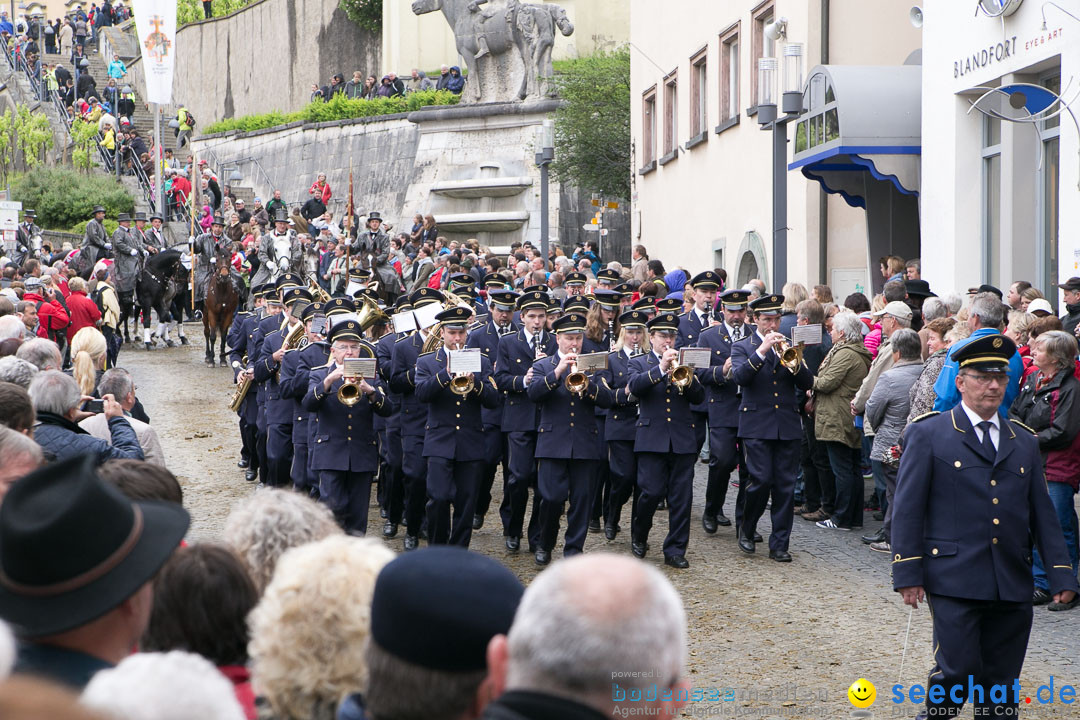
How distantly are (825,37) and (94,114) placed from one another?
3216 centimetres

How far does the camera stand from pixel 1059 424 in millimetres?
8945

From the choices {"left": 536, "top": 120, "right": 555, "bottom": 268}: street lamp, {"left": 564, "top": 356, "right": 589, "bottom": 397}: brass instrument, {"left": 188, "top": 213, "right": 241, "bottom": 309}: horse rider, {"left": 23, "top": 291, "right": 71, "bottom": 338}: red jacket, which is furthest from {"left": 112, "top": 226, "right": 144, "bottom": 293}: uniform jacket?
{"left": 564, "top": 356, "right": 589, "bottom": 397}: brass instrument

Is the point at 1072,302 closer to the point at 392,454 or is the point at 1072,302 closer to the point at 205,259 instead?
the point at 392,454

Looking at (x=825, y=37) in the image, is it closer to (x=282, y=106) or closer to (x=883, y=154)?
(x=883, y=154)

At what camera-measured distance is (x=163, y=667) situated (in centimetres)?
247

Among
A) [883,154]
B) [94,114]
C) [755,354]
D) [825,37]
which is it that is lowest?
[755,354]

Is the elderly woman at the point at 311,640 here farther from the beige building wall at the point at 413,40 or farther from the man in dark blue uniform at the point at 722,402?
the beige building wall at the point at 413,40

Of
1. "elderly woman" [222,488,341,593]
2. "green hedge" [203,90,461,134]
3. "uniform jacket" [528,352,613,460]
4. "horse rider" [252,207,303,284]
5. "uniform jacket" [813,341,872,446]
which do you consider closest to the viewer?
"elderly woman" [222,488,341,593]

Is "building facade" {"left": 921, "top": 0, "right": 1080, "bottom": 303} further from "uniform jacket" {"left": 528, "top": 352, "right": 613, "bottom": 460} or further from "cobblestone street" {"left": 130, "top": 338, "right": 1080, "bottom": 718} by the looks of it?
"uniform jacket" {"left": 528, "top": 352, "right": 613, "bottom": 460}

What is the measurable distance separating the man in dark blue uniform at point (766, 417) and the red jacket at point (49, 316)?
10.8m

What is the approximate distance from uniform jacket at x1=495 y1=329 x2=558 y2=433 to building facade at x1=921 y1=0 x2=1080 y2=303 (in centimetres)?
503

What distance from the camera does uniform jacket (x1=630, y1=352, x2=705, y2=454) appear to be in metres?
10.5

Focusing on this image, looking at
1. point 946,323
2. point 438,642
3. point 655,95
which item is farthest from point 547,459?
point 655,95

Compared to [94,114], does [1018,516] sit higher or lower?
lower
